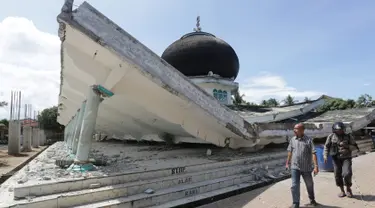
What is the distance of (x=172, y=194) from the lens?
5.09 metres

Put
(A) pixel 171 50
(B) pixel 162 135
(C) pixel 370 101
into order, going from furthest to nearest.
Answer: (C) pixel 370 101, (A) pixel 171 50, (B) pixel 162 135

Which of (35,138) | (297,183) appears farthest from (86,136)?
(35,138)

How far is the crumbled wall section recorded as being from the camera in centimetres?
474

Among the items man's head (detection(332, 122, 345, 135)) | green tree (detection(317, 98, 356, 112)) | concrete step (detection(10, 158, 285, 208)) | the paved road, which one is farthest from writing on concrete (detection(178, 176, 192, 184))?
green tree (detection(317, 98, 356, 112))

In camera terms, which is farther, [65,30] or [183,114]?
[183,114]

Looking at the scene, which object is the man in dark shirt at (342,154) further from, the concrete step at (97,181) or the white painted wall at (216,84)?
the white painted wall at (216,84)

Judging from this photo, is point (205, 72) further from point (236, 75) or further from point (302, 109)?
point (302, 109)

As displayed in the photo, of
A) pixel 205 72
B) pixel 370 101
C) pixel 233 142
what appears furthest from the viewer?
pixel 370 101

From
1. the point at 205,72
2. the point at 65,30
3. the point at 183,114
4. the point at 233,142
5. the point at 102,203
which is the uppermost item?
the point at 205,72

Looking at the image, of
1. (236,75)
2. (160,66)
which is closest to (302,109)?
(236,75)

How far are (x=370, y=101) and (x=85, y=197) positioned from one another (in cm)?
4171

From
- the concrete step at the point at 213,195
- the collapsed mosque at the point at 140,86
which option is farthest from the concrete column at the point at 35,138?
the concrete step at the point at 213,195

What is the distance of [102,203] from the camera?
4406 millimetres

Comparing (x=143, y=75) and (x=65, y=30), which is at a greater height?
(x=65, y=30)
